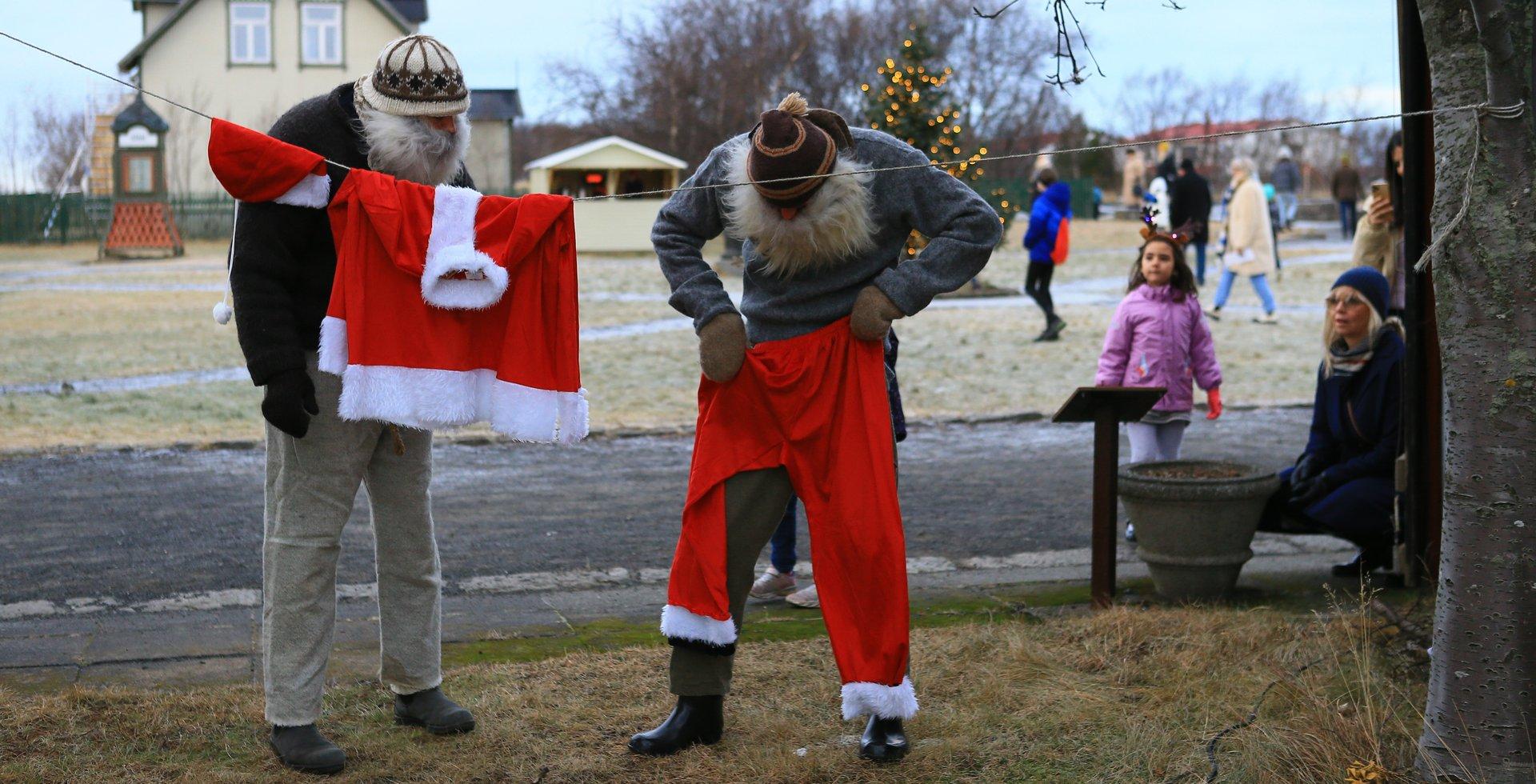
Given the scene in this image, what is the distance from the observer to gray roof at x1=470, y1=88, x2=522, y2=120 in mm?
Result: 40625

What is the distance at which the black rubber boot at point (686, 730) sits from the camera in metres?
3.91

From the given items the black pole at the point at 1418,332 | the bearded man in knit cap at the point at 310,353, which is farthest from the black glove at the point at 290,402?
the black pole at the point at 1418,332

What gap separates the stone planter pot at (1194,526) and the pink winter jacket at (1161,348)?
48.2 inches

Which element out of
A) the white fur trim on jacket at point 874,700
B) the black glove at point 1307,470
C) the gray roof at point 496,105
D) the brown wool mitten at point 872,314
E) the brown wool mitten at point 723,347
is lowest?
the white fur trim on jacket at point 874,700

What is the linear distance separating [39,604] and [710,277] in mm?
3066

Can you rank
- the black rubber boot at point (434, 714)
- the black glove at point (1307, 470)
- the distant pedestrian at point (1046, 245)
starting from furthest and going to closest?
the distant pedestrian at point (1046, 245)
the black glove at point (1307, 470)
the black rubber boot at point (434, 714)

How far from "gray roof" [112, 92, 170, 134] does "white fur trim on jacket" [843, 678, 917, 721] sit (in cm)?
2929

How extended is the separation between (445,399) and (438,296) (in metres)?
0.26

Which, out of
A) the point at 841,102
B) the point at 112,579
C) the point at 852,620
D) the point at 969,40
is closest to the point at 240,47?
the point at 841,102

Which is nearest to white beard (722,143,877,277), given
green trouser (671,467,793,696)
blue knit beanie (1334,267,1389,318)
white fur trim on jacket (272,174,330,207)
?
green trouser (671,467,793,696)

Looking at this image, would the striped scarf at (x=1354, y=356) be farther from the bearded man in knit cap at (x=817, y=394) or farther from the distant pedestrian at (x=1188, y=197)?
the distant pedestrian at (x=1188, y=197)

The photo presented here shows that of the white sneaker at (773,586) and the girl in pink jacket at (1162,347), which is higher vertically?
the girl in pink jacket at (1162,347)

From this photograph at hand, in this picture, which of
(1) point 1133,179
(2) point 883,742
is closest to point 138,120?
→ (1) point 1133,179

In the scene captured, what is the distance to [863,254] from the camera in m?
3.96
